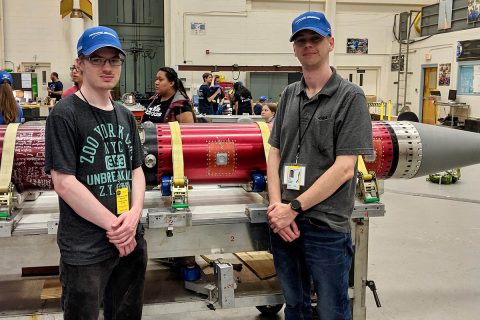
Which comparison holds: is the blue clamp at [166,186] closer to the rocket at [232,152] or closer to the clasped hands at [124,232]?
the rocket at [232,152]

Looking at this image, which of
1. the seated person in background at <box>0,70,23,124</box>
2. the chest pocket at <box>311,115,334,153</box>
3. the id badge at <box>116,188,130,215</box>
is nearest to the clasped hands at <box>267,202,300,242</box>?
the chest pocket at <box>311,115,334,153</box>

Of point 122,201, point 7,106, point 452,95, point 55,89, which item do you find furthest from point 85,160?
point 452,95

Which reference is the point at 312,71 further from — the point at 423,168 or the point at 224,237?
the point at 423,168

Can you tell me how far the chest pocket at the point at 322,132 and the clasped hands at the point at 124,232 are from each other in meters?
0.68

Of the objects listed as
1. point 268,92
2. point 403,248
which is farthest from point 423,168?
point 268,92

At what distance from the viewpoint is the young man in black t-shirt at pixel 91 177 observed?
1.45 metres

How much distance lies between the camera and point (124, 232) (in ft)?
5.00

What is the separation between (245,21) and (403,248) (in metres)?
10.7

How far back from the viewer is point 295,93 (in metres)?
1.84

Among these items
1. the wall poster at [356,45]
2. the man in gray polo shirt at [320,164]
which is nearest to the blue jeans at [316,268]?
the man in gray polo shirt at [320,164]

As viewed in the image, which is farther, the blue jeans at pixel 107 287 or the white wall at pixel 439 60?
the white wall at pixel 439 60

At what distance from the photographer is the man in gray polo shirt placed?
166 centimetres

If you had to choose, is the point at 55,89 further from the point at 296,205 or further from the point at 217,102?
the point at 296,205

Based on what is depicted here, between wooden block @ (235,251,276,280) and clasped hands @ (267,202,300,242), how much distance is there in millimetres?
748
